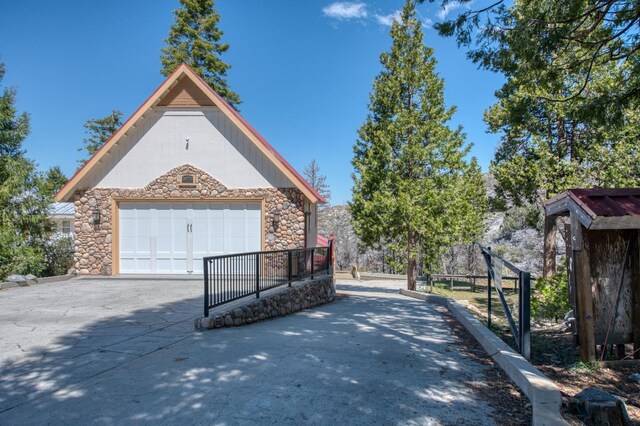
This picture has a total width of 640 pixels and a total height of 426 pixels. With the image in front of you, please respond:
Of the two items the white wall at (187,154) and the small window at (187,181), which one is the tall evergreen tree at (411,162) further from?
the small window at (187,181)

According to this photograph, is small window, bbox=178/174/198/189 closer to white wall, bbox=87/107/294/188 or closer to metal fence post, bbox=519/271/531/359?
white wall, bbox=87/107/294/188

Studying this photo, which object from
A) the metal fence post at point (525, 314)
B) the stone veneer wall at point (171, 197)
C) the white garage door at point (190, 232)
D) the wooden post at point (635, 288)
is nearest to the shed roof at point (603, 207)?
the wooden post at point (635, 288)

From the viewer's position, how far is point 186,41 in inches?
1083

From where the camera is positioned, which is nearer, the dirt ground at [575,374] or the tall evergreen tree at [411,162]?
the dirt ground at [575,374]

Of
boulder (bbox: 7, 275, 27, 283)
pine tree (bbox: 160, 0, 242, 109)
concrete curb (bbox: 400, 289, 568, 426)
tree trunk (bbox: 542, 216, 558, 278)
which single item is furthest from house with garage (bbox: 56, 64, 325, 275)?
pine tree (bbox: 160, 0, 242, 109)

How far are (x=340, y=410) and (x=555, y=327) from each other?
5199mm

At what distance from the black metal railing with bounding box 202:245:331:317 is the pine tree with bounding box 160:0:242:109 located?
22.4m

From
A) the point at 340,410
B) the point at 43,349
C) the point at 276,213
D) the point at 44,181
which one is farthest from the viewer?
the point at 44,181

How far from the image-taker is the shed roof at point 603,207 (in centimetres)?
402

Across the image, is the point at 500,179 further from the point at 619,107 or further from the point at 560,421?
the point at 560,421

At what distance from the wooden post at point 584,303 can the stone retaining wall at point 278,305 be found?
4.95 metres

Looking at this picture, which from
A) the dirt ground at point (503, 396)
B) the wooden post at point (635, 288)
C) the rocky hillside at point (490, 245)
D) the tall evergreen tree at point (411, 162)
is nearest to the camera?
the dirt ground at point (503, 396)

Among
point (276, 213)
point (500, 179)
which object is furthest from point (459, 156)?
point (276, 213)

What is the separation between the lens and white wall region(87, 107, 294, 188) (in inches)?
479
